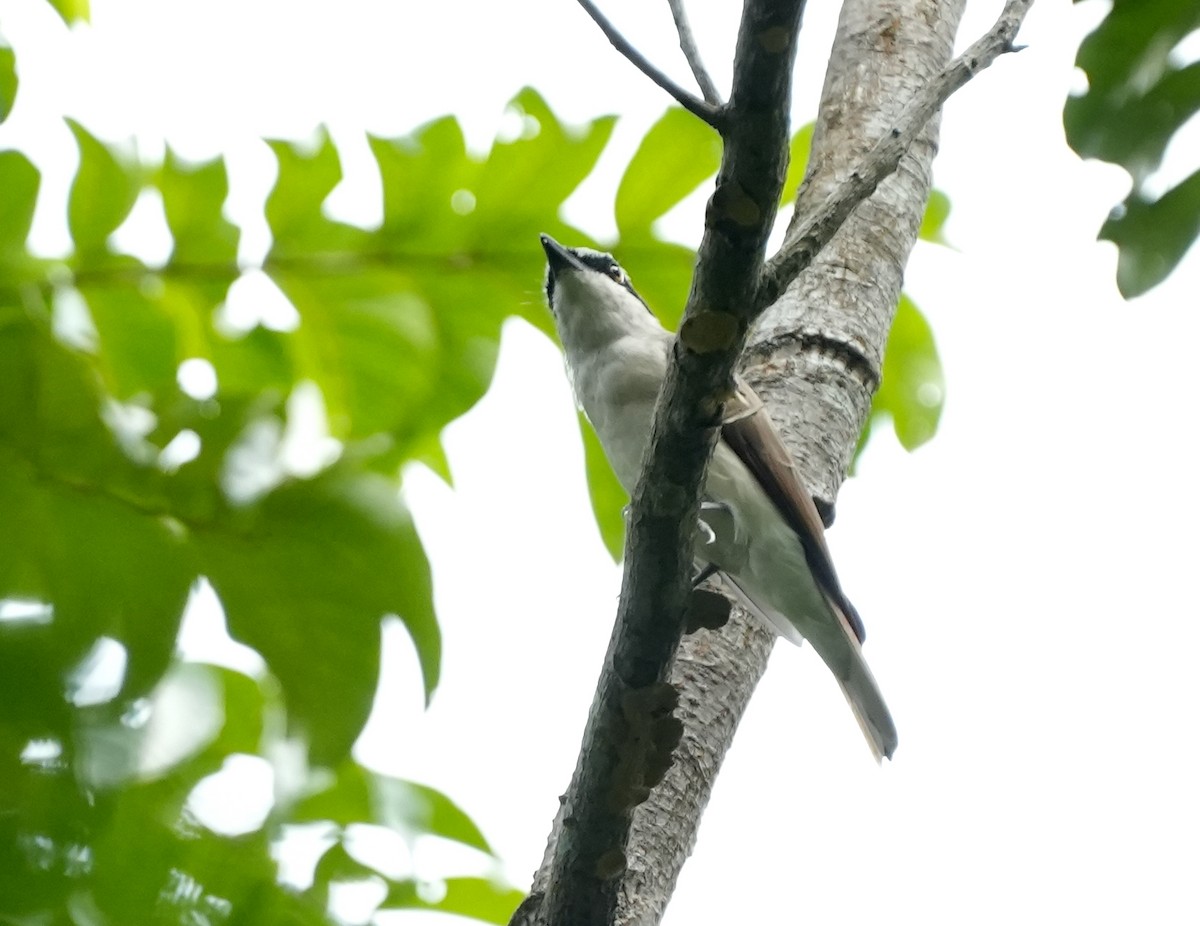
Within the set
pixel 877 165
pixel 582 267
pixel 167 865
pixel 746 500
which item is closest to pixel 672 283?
pixel 582 267

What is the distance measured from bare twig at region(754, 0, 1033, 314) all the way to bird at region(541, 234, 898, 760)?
0.75m

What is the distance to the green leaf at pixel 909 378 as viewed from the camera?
9.07 ft

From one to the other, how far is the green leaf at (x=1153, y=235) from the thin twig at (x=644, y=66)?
68 cm

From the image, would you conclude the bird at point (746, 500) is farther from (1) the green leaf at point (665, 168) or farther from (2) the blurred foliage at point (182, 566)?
(2) the blurred foliage at point (182, 566)

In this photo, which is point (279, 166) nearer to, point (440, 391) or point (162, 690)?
point (440, 391)

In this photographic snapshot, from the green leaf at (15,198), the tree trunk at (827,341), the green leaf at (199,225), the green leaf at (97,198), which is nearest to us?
the green leaf at (15,198)

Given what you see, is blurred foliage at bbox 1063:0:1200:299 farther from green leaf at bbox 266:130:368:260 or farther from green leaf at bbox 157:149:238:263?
green leaf at bbox 157:149:238:263

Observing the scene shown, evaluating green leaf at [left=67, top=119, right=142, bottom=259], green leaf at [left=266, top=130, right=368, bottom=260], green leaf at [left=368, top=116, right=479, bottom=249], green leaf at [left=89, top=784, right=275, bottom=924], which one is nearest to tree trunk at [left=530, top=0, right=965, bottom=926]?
green leaf at [left=89, top=784, right=275, bottom=924]

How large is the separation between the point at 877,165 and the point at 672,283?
1145mm

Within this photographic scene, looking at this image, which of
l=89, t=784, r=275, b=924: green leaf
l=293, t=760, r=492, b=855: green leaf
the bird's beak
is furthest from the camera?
the bird's beak

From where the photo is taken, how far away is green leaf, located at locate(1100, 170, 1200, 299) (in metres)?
1.66

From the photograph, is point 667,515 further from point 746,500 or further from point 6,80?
point 746,500

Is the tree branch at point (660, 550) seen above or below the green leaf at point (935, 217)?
below

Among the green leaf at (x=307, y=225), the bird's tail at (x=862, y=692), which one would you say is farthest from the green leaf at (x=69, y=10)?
the bird's tail at (x=862, y=692)
